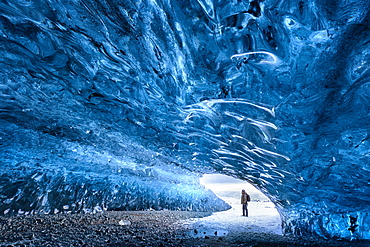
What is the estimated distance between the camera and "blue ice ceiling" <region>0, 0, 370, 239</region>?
11.7 ft

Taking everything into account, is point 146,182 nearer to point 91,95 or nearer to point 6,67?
point 91,95

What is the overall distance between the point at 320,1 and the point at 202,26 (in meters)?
1.87

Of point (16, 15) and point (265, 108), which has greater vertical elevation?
point (16, 15)

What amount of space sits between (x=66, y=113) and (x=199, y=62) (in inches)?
231

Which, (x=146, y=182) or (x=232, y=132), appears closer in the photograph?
(x=232, y=132)

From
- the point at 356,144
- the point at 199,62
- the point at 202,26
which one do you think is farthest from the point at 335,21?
the point at 356,144

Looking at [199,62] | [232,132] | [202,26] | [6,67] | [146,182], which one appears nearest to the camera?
[202,26]

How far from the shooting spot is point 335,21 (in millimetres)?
3156

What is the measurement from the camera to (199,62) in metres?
4.52

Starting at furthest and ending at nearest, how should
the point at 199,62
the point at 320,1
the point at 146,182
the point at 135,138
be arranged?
the point at 146,182, the point at 135,138, the point at 199,62, the point at 320,1

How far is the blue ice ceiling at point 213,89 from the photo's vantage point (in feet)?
11.7

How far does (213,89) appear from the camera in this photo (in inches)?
206

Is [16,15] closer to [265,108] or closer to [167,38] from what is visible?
[167,38]

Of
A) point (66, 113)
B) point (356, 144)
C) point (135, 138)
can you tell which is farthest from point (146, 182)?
point (356, 144)
